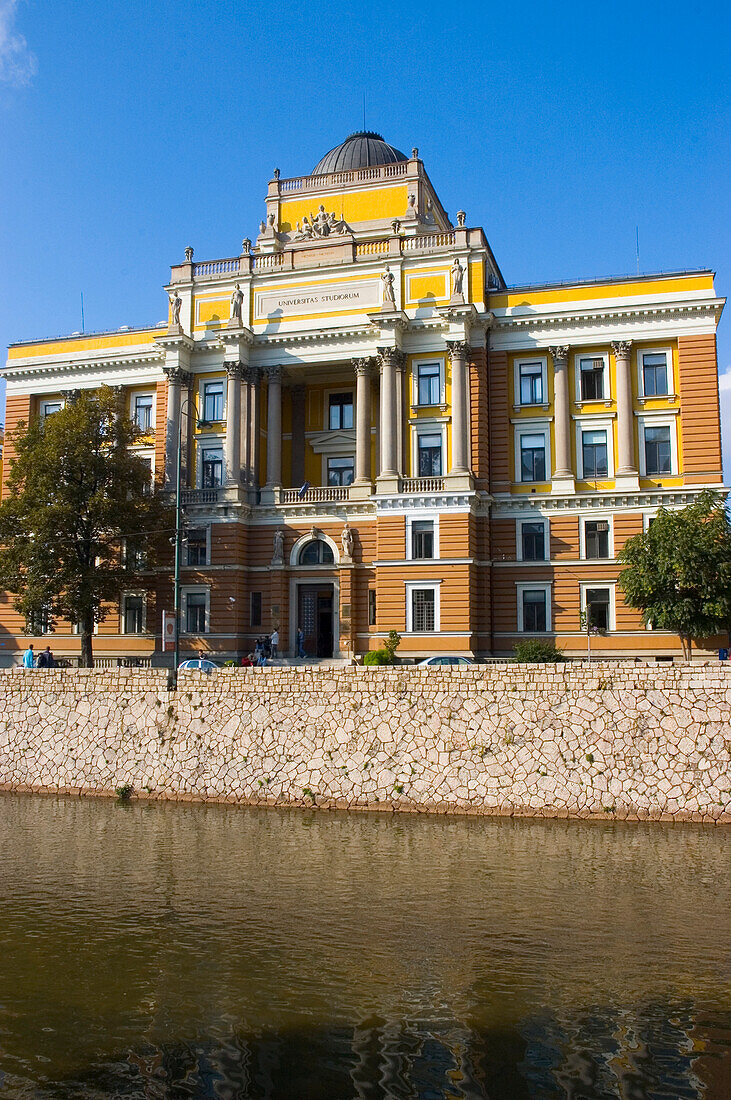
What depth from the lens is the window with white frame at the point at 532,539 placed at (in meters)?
47.1

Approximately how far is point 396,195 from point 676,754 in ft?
134

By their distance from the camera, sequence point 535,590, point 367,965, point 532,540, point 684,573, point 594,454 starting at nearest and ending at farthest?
point 367,965 < point 684,573 < point 535,590 < point 532,540 < point 594,454

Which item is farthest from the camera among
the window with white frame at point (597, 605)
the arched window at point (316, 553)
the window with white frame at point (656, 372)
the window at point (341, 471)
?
the window at point (341, 471)

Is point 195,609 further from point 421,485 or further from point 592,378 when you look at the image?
point 592,378

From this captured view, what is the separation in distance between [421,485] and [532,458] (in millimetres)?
6699

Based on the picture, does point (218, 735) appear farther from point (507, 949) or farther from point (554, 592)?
point (554, 592)

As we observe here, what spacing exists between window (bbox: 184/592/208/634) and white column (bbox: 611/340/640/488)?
23025 mm

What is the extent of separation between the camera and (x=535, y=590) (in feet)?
153

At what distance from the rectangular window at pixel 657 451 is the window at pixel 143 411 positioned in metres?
28.5

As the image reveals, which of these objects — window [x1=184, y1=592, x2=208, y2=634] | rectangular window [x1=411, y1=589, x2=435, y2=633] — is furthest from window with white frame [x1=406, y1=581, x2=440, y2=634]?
window [x1=184, y1=592, x2=208, y2=634]

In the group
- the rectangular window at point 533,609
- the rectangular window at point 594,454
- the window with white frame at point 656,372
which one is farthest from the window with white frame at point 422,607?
the window with white frame at point 656,372

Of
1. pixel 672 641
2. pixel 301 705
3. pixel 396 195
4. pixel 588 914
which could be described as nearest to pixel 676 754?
pixel 588 914

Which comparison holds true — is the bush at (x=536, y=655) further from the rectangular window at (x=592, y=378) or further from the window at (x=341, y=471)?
the window at (x=341, y=471)

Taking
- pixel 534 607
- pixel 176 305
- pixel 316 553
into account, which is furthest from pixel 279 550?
pixel 176 305
